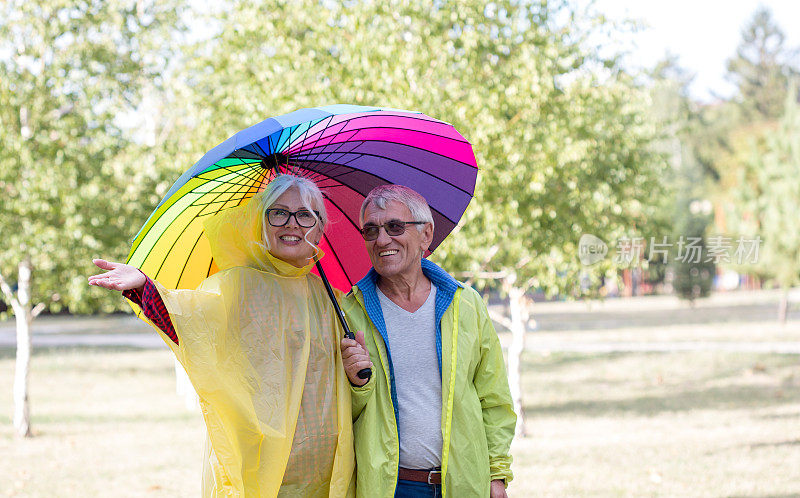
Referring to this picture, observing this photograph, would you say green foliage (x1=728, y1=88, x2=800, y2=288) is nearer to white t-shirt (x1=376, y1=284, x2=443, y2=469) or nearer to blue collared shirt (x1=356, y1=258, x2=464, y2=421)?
blue collared shirt (x1=356, y1=258, x2=464, y2=421)

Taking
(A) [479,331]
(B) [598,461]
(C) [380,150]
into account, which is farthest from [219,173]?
(B) [598,461]

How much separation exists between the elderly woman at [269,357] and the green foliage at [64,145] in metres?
7.34

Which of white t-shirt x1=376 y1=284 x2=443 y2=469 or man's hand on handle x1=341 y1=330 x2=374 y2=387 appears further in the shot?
white t-shirt x1=376 y1=284 x2=443 y2=469

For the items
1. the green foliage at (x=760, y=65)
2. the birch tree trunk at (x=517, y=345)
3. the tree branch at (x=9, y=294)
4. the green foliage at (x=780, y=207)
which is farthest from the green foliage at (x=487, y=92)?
the green foliage at (x=760, y=65)

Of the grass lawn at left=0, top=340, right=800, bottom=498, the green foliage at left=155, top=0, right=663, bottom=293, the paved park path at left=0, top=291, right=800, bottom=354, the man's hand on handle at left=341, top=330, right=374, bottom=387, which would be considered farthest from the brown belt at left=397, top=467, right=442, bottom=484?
the paved park path at left=0, top=291, right=800, bottom=354

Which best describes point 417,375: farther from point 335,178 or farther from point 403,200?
point 335,178

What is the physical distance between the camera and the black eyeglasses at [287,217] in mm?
2895

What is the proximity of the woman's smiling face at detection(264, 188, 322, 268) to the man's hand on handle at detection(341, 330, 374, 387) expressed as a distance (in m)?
0.36

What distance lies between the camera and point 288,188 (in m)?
2.91

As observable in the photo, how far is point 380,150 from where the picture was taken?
3434mm

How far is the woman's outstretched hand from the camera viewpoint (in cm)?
241

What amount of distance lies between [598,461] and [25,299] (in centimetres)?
694

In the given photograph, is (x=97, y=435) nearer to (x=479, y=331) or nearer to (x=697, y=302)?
(x=479, y=331)

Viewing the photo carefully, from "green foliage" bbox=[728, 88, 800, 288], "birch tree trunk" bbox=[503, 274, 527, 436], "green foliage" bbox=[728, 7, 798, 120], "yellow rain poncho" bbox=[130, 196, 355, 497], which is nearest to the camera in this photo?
"yellow rain poncho" bbox=[130, 196, 355, 497]
